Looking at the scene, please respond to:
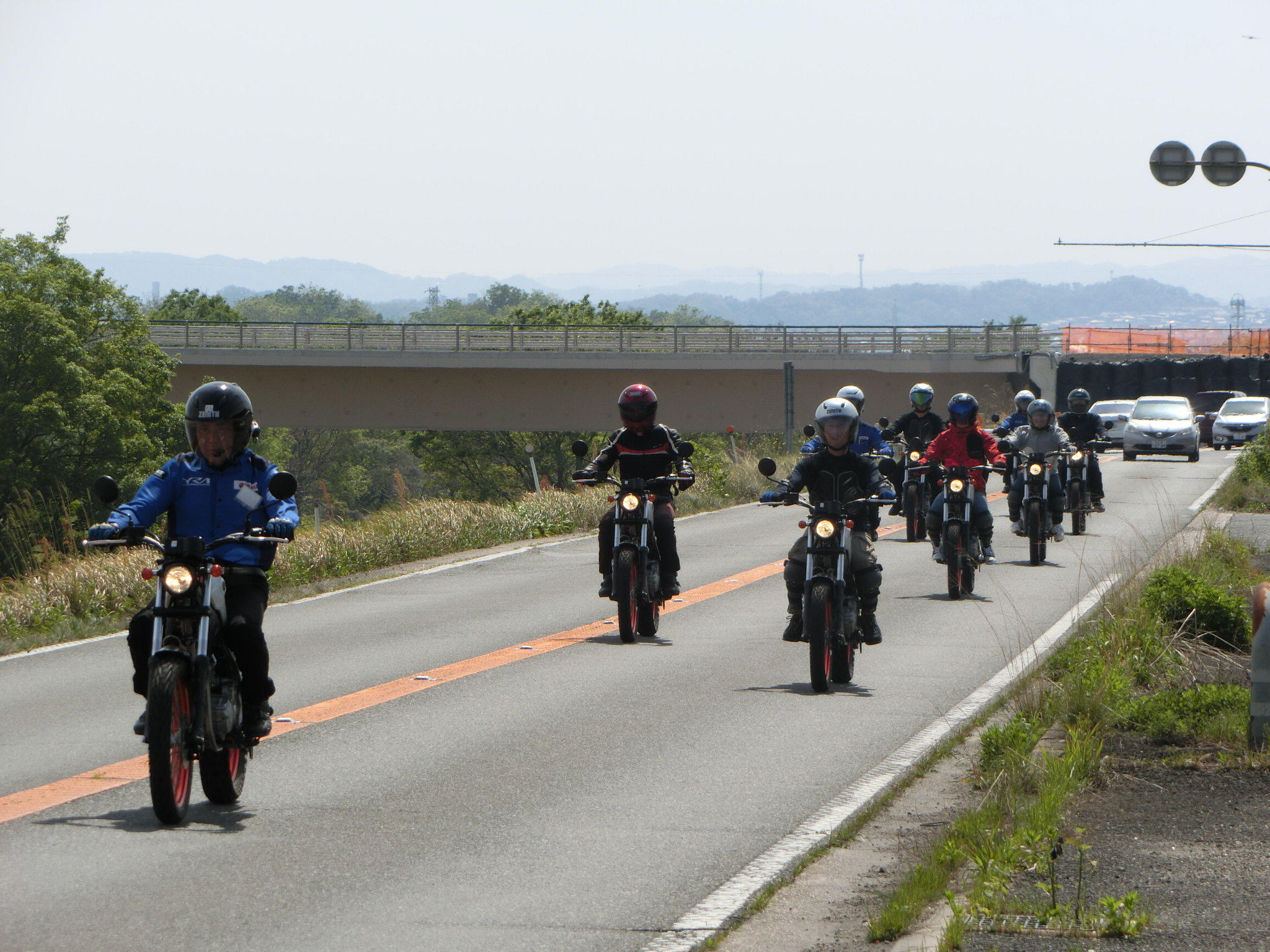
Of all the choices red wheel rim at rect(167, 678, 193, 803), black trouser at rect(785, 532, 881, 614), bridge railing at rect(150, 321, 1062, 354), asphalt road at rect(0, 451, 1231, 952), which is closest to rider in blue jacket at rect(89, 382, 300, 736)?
A: red wheel rim at rect(167, 678, 193, 803)

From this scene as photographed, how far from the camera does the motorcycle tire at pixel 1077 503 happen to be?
2098 cm

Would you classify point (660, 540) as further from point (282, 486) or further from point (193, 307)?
point (193, 307)

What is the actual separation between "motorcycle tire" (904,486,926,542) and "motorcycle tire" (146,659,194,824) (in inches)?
592

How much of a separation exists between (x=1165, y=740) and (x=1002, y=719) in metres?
1.36

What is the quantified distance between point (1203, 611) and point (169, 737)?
24.4 feet

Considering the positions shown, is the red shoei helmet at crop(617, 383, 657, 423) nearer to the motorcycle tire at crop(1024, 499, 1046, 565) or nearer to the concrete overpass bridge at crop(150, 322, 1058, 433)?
the motorcycle tire at crop(1024, 499, 1046, 565)

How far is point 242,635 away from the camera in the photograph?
21.4ft

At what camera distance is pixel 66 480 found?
52.4m

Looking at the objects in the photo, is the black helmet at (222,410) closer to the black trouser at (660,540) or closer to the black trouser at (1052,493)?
the black trouser at (660,540)

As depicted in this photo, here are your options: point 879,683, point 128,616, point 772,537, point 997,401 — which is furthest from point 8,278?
point 879,683

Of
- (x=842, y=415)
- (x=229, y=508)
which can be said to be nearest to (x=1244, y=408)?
(x=842, y=415)

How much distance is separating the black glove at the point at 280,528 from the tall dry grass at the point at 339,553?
6.85 meters

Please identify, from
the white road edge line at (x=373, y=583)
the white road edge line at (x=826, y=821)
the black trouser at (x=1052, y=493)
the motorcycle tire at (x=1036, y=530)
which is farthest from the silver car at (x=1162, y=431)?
the white road edge line at (x=826, y=821)

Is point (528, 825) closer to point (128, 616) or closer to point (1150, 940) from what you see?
point (1150, 940)
